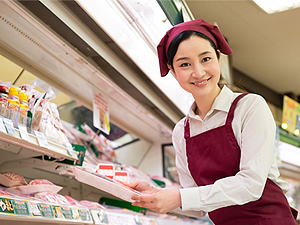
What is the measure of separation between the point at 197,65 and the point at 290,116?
5.57 m

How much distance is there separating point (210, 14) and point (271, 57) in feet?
5.63

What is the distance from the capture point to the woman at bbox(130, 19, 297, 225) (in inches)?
47.0

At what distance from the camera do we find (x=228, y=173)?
136 centimetres

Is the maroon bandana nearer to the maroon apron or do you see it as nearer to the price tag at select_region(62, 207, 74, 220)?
the maroon apron

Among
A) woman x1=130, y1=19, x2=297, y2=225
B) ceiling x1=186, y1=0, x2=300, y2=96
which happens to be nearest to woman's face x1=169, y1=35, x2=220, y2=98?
woman x1=130, y1=19, x2=297, y2=225

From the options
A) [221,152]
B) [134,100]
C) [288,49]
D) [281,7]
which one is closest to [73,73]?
[134,100]

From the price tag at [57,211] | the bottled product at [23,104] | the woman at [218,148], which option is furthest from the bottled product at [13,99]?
the woman at [218,148]

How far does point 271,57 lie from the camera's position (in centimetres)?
584

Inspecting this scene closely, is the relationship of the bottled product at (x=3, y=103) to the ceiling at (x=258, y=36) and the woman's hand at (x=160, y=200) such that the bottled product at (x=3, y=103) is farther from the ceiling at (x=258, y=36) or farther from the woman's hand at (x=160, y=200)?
the ceiling at (x=258, y=36)

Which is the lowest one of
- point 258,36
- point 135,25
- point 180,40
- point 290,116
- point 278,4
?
point 180,40

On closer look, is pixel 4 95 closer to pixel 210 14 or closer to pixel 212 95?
pixel 212 95

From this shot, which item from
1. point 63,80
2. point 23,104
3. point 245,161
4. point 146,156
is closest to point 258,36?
point 146,156

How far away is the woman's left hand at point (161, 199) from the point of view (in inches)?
45.5

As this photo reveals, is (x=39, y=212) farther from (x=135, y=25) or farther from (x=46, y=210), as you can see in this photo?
(x=135, y=25)
